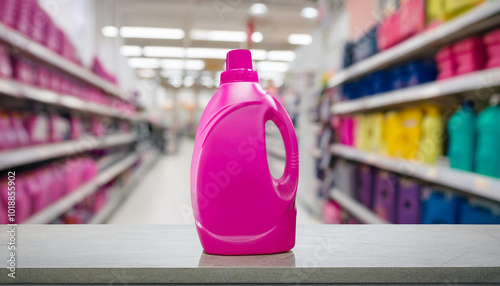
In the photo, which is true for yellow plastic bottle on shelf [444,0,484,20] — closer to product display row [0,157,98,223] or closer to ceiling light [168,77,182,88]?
product display row [0,157,98,223]

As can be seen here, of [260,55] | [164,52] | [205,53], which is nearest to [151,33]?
[164,52]

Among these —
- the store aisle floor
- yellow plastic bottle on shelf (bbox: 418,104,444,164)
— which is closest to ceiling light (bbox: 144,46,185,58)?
the store aisle floor

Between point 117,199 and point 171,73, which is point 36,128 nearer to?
point 117,199

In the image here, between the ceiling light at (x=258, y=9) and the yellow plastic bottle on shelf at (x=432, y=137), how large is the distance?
23.7 ft

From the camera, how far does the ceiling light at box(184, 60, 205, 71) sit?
15008 millimetres

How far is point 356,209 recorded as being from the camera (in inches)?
122


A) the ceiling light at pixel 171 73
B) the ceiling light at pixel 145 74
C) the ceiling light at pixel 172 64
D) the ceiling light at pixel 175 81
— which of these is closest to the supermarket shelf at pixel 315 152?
the ceiling light at pixel 172 64

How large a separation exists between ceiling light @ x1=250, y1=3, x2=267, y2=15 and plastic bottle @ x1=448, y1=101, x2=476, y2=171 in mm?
7516

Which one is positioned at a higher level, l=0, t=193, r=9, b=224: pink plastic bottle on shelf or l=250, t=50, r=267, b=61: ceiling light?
l=250, t=50, r=267, b=61: ceiling light

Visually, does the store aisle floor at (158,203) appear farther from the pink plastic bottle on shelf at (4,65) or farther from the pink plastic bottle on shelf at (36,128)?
the pink plastic bottle on shelf at (4,65)

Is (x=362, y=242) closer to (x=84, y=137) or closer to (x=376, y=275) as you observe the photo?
(x=376, y=275)

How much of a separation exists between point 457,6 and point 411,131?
2.50ft

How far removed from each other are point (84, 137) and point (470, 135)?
3150 millimetres

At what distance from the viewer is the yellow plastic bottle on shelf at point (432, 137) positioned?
2.06 m
